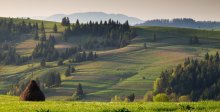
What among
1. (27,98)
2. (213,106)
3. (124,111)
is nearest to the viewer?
(124,111)

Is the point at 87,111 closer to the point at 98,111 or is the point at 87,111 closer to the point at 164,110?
the point at 98,111

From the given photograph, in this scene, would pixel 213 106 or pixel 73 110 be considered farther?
pixel 213 106

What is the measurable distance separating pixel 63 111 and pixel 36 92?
23.0m

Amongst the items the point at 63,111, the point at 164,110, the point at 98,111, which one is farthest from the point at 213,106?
the point at 63,111

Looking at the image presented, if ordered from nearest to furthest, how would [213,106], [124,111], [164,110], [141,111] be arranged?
[124,111]
[141,111]
[164,110]
[213,106]

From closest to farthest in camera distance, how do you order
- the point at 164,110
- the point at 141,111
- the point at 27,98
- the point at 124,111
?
the point at 124,111, the point at 141,111, the point at 164,110, the point at 27,98

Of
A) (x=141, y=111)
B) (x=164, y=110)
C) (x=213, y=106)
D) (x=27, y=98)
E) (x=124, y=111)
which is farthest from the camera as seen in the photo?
(x=27, y=98)

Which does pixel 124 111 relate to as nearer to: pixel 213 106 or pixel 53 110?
pixel 53 110

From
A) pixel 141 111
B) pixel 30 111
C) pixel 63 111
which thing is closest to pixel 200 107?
pixel 141 111

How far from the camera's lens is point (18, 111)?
25.6m

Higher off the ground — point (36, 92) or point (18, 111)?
point (18, 111)

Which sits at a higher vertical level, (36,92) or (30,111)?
(30,111)

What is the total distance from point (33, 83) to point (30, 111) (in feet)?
81.0

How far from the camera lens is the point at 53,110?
26016 mm
